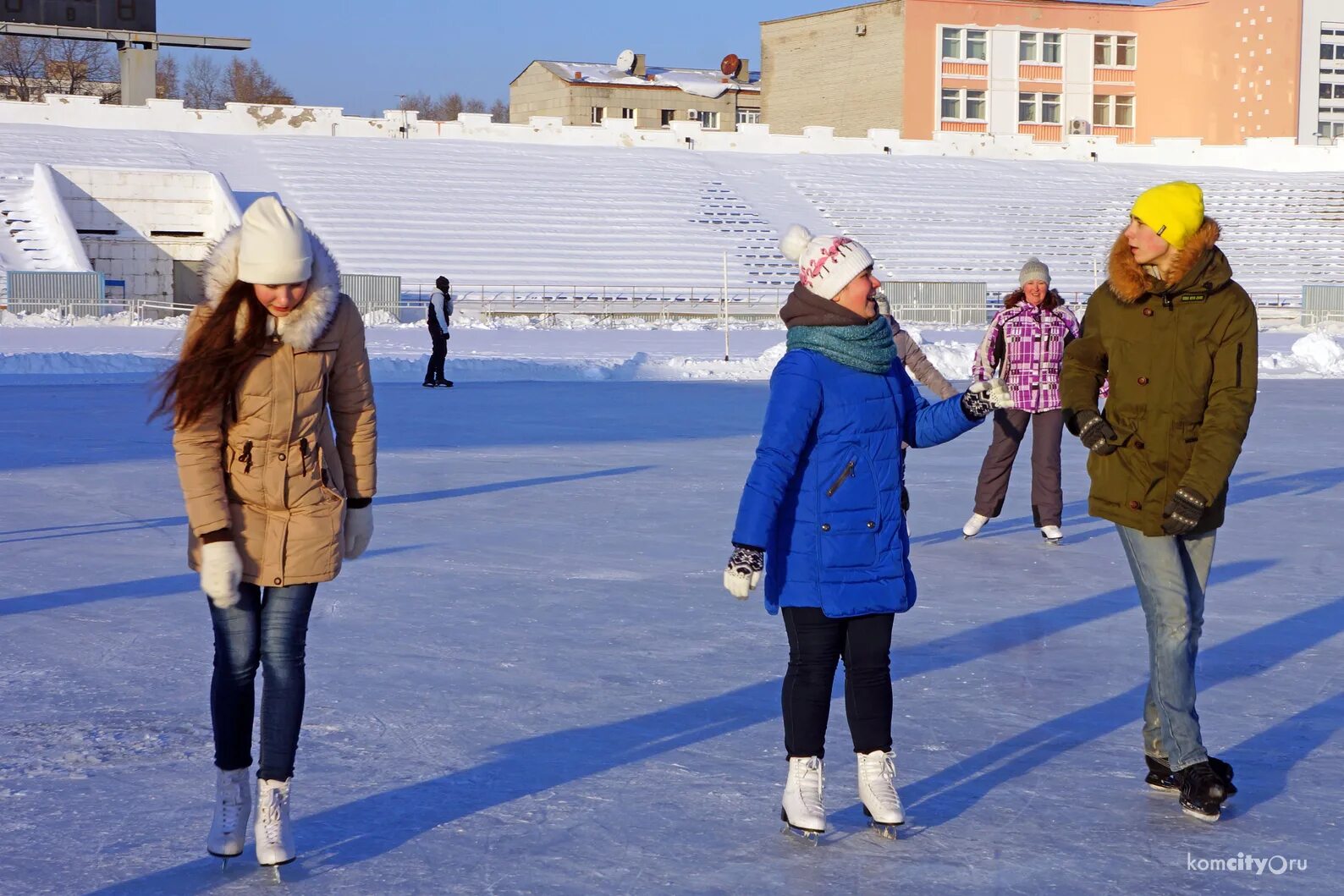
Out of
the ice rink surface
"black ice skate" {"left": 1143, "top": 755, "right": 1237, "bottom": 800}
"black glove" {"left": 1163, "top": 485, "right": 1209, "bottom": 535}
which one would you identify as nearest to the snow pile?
the ice rink surface

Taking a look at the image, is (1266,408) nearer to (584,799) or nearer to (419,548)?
(419,548)

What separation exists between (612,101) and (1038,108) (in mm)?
26905

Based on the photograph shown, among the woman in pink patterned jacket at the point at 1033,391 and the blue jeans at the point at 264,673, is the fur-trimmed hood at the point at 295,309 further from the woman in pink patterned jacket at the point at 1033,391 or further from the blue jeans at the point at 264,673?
the woman in pink patterned jacket at the point at 1033,391

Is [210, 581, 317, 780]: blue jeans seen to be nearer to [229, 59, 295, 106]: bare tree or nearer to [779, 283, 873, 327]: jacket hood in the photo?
[779, 283, 873, 327]: jacket hood

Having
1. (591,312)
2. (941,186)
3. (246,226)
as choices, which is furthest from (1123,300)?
(941,186)

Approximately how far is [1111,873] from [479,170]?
4703cm

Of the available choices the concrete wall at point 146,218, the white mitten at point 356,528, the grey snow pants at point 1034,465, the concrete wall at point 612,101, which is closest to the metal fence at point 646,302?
the concrete wall at point 146,218

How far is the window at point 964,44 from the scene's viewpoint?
7506 centimetres

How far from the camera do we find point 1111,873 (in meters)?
4.20

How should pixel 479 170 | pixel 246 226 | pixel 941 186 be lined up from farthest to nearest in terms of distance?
pixel 941 186 → pixel 479 170 → pixel 246 226

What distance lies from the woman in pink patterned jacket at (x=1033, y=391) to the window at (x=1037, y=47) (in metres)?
70.5

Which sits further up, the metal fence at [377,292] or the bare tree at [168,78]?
the bare tree at [168,78]

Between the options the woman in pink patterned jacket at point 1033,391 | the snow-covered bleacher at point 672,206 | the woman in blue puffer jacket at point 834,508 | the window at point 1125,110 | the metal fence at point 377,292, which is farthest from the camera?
the window at point 1125,110

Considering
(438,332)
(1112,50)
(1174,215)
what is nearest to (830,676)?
(1174,215)
